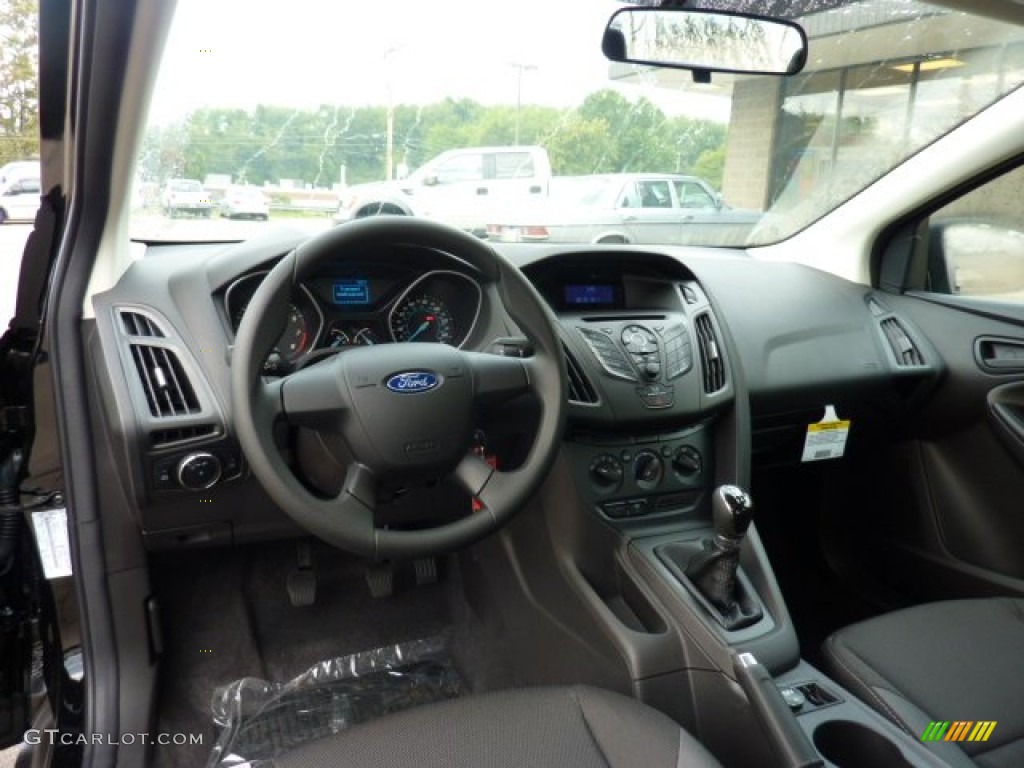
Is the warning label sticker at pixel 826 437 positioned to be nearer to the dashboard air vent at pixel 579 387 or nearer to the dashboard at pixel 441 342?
the dashboard at pixel 441 342

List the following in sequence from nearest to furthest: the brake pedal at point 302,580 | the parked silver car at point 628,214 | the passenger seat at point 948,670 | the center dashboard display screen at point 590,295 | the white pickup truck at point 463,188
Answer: the passenger seat at point 948,670, the white pickup truck at point 463,188, the center dashboard display screen at point 590,295, the brake pedal at point 302,580, the parked silver car at point 628,214

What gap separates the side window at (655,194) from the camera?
2.58 m

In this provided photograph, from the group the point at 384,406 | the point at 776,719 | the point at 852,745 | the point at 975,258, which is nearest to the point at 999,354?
the point at 975,258

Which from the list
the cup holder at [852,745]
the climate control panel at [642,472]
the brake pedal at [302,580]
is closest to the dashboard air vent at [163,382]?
the brake pedal at [302,580]

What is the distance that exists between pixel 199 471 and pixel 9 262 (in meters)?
0.69

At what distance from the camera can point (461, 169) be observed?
7.16 feet

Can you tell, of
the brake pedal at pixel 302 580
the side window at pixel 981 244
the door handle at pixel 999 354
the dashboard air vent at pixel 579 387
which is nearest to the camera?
the dashboard air vent at pixel 579 387

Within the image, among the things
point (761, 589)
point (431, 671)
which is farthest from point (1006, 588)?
point (431, 671)

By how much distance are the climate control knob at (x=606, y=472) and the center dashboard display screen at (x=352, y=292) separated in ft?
2.14

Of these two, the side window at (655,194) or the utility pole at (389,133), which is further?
the side window at (655,194)

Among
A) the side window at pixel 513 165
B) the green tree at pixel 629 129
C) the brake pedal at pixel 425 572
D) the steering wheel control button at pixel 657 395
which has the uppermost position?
the green tree at pixel 629 129

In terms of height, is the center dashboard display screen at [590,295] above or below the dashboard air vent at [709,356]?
above

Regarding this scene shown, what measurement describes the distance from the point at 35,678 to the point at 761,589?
183 cm

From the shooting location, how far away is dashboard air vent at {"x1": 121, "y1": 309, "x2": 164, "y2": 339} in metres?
1.68
